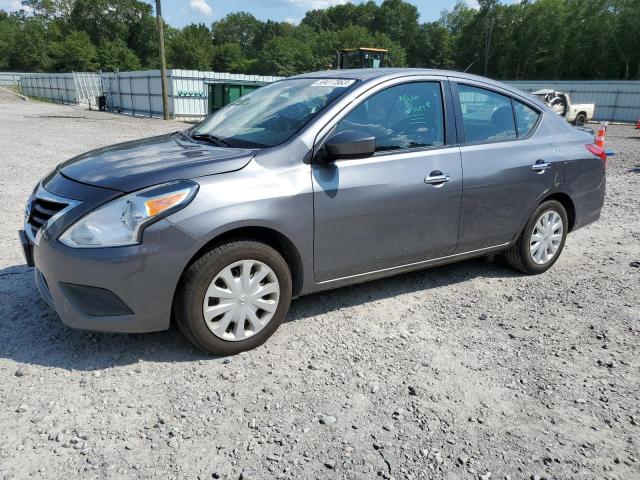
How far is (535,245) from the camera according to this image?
15.5 ft

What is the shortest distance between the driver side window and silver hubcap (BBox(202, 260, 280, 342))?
43.3 inches

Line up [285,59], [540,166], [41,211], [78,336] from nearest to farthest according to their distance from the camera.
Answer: [41,211], [78,336], [540,166], [285,59]

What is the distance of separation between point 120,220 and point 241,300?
84 cm

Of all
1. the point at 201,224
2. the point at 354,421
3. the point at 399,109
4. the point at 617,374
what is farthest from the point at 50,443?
the point at 617,374

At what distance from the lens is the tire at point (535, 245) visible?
4633mm

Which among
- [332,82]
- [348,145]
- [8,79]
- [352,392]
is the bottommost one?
[352,392]

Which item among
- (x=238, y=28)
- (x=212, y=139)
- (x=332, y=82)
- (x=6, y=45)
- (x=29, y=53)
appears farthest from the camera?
(x=238, y=28)

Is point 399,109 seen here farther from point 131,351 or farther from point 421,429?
point 131,351

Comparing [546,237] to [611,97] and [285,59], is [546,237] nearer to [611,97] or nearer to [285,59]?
[611,97]

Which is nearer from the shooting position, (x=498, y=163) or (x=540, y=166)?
(x=498, y=163)

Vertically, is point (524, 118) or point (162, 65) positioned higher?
point (162, 65)

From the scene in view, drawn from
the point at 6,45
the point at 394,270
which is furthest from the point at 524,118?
the point at 6,45

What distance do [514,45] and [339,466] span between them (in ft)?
257

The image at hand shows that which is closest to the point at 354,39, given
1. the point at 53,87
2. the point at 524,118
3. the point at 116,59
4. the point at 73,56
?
the point at 116,59
